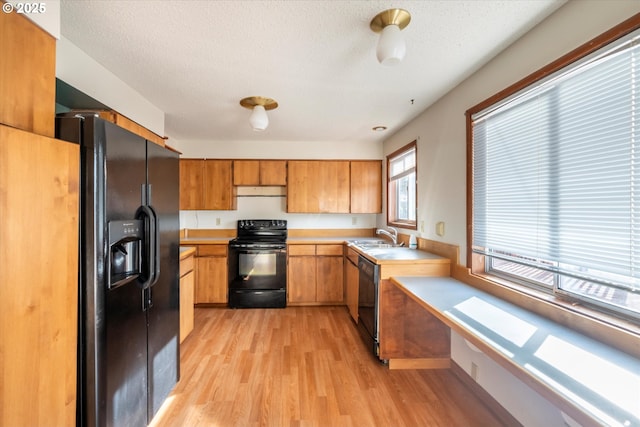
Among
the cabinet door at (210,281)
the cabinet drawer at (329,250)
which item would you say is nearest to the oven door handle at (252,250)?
the cabinet door at (210,281)

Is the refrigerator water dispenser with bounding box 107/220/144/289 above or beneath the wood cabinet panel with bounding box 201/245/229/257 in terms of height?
above

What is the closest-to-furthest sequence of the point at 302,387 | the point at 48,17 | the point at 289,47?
the point at 48,17 → the point at 289,47 → the point at 302,387

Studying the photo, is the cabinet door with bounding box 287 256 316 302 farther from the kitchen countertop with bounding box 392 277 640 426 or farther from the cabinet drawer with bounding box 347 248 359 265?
the kitchen countertop with bounding box 392 277 640 426

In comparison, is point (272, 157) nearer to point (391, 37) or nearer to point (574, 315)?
point (391, 37)

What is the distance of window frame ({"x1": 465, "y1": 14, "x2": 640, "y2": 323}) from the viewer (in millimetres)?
1055

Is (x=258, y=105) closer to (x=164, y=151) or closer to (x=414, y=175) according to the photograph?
(x=164, y=151)

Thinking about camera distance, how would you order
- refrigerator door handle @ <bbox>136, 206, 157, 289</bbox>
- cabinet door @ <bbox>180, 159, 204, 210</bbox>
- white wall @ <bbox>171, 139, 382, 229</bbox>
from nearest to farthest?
refrigerator door handle @ <bbox>136, 206, 157, 289</bbox>
cabinet door @ <bbox>180, 159, 204, 210</bbox>
white wall @ <bbox>171, 139, 382, 229</bbox>

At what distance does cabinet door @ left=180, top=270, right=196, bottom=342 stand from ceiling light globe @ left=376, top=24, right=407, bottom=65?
2.44m

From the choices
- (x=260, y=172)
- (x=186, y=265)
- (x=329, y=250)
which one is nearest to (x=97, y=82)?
(x=186, y=265)

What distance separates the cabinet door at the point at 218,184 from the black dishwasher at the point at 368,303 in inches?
87.0

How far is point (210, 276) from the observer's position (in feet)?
11.4

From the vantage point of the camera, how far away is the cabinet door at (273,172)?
3.81 metres

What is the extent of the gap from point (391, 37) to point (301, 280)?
117 inches

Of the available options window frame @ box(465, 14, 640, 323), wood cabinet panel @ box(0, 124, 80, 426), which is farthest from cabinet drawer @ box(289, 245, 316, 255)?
wood cabinet panel @ box(0, 124, 80, 426)
